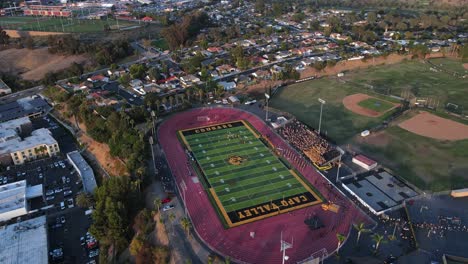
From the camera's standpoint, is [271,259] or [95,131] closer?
[271,259]

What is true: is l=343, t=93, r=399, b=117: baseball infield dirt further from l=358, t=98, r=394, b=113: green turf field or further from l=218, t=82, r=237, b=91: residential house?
l=218, t=82, r=237, b=91: residential house

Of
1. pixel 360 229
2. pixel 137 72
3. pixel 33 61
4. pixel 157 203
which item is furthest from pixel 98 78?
pixel 360 229

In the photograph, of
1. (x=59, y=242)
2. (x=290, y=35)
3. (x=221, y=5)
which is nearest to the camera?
(x=59, y=242)

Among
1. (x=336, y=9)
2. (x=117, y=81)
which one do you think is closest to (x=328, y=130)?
(x=117, y=81)

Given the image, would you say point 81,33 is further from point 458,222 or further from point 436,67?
point 458,222

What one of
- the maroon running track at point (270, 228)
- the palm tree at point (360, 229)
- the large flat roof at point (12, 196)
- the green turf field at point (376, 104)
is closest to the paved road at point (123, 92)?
the maroon running track at point (270, 228)

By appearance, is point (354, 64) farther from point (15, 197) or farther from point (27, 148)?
point (15, 197)
